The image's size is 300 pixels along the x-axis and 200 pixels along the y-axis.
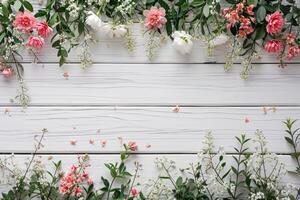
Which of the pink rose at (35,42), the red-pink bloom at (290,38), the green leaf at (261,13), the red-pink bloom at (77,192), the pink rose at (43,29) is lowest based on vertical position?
the red-pink bloom at (77,192)

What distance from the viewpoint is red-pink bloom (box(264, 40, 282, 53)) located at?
4.68 ft

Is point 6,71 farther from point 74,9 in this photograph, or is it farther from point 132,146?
point 132,146

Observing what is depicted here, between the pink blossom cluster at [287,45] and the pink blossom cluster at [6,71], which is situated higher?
the pink blossom cluster at [287,45]

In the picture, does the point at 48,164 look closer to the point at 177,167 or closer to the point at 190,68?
the point at 177,167

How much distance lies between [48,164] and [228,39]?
2.27ft

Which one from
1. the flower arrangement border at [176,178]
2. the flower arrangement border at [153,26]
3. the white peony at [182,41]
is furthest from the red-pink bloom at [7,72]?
the white peony at [182,41]

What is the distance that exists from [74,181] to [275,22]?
2.56ft

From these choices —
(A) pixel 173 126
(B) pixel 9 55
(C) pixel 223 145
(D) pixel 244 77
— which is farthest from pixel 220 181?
(B) pixel 9 55

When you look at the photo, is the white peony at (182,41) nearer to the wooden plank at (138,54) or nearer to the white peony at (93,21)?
the wooden plank at (138,54)

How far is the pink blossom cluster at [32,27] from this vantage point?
1405 mm

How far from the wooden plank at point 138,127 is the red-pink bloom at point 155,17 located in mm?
262

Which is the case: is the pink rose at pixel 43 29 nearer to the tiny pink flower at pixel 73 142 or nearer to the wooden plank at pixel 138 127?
the wooden plank at pixel 138 127

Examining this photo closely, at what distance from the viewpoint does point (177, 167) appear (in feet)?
4.81

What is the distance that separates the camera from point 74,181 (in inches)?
55.8
